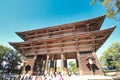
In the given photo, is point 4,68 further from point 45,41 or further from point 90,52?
point 90,52

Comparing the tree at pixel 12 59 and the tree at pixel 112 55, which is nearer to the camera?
the tree at pixel 12 59

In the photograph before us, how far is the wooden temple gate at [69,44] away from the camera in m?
11.2

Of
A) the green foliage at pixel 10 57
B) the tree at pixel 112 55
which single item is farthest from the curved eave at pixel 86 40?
the tree at pixel 112 55

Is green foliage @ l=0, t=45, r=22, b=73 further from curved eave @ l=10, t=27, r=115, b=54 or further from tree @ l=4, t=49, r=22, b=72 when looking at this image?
curved eave @ l=10, t=27, r=115, b=54

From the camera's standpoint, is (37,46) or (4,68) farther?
(4,68)

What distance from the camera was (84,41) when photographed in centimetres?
1205

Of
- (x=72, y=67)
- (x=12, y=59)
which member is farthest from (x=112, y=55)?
(x=12, y=59)

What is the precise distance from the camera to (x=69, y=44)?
13016 mm

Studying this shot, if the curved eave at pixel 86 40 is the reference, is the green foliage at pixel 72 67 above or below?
below

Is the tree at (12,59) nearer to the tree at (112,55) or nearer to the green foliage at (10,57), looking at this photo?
the green foliage at (10,57)

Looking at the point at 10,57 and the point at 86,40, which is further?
the point at 10,57

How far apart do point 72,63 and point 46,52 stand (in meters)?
33.2

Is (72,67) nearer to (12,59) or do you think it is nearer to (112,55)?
(112,55)

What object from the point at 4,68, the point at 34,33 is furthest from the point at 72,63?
the point at 34,33
